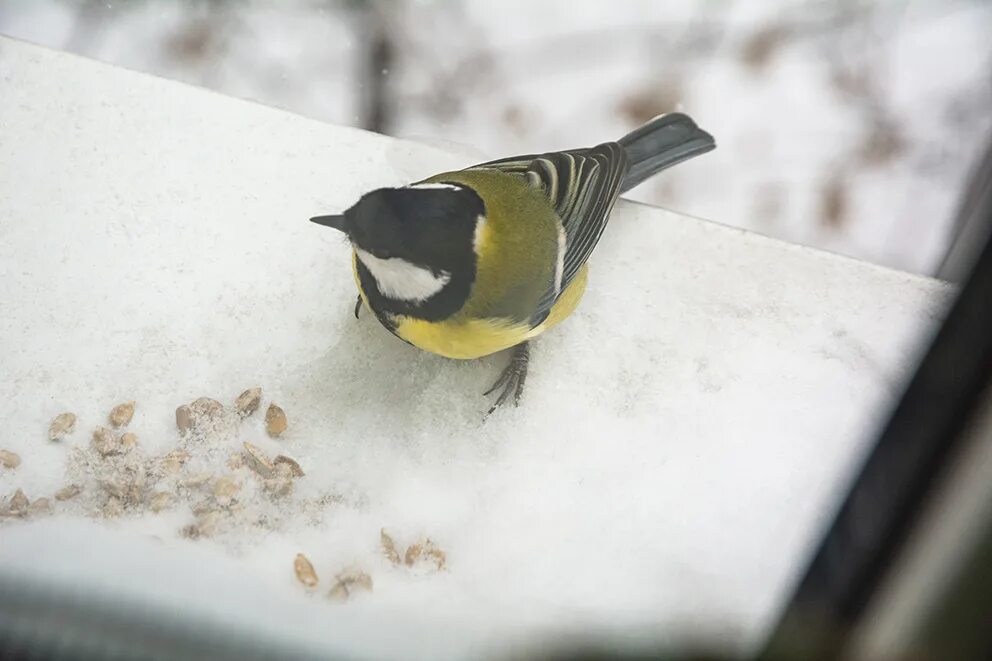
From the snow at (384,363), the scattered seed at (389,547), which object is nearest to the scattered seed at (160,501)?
the snow at (384,363)

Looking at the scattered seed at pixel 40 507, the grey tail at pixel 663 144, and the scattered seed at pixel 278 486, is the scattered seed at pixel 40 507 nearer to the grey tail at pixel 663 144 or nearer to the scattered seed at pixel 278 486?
the scattered seed at pixel 278 486

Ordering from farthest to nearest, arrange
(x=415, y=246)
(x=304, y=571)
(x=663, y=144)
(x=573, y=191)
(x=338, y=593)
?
Result: 1. (x=663, y=144)
2. (x=573, y=191)
3. (x=415, y=246)
4. (x=304, y=571)
5. (x=338, y=593)

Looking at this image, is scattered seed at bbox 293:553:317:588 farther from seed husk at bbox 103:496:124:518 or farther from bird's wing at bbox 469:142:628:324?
bird's wing at bbox 469:142:628:324

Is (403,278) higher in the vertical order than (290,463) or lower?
higher

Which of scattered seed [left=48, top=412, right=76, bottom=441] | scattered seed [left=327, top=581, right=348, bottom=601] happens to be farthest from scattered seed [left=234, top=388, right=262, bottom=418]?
scattered seed [left=327, top=581, right=348, bottom=601]

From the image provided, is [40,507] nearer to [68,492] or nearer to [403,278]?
[68,492]

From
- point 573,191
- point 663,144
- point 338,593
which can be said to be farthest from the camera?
point 663,144

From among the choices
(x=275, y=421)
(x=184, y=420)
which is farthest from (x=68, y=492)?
(x=275, y=421)

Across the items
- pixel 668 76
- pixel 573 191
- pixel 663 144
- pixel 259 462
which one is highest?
pixel 668 76

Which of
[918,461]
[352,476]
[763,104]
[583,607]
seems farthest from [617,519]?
[763,104]
